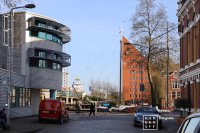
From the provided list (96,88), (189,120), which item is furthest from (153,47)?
(96,88)

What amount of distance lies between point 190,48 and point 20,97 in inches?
682

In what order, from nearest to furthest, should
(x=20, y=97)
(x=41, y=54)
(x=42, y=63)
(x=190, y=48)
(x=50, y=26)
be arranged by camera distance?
1. (x=190, y=48)
2. (x=20, y=97)
3. (x=41, y=54)
4. (x=42, y=63)
5. (x=50, y=26)

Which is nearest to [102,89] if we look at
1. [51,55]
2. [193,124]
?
[51,55]

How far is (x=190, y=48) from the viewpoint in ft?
127

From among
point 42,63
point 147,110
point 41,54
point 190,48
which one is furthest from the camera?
point 42,63

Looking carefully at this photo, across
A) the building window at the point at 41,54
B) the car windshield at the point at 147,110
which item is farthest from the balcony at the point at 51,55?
the car windshield at the point at 147,110

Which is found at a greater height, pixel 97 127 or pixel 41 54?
pixel 41 54

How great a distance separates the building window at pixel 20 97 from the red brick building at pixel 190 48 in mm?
16011

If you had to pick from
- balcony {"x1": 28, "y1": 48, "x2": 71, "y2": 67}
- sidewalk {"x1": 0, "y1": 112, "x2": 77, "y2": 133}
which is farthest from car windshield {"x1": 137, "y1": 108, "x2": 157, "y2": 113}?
balcony {"x1": 28, "y1": 48, "x2": 71, "y2": 67}

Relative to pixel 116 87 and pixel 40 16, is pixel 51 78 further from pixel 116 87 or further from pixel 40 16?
pixel 116 87

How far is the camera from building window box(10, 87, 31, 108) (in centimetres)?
3938

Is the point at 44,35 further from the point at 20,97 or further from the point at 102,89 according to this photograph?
the point at 102,89

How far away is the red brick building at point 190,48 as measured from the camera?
3394 centimetres

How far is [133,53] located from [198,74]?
15413mm
